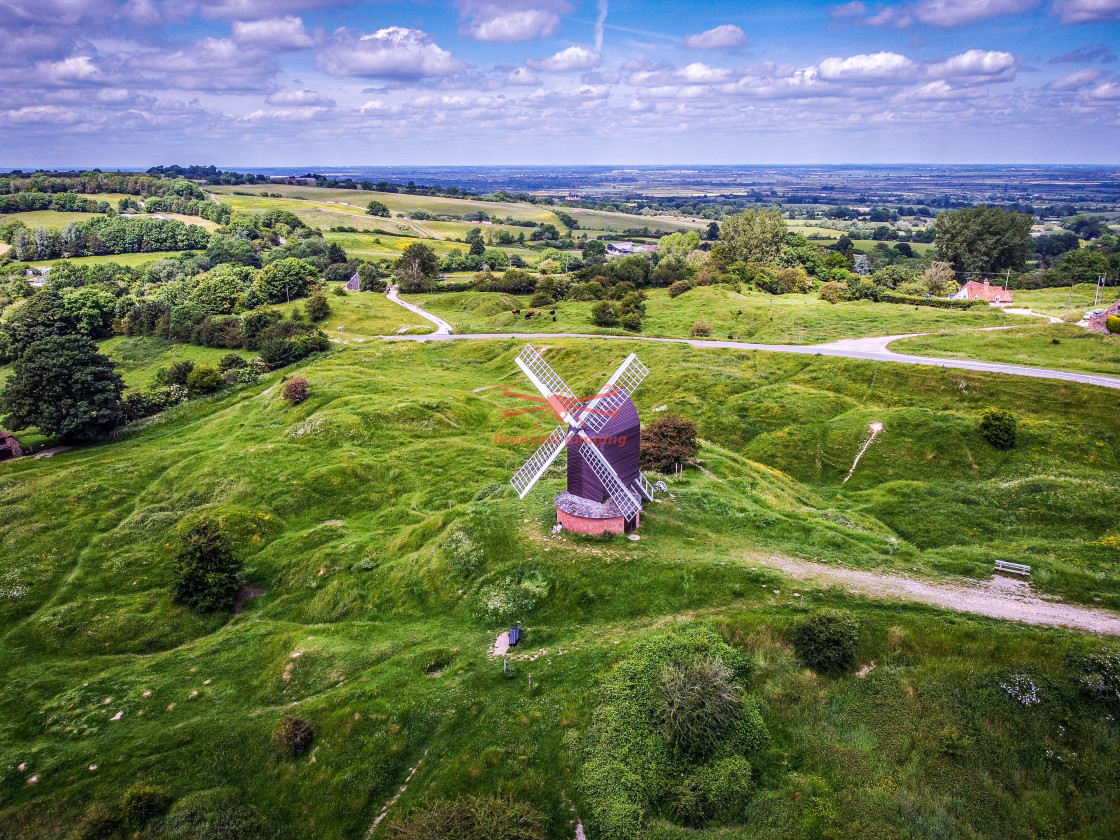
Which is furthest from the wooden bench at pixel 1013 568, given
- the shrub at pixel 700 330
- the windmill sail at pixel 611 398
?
the shrub at pixel 700 330

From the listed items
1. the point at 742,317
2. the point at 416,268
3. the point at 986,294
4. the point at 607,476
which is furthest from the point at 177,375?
the point at 986,294

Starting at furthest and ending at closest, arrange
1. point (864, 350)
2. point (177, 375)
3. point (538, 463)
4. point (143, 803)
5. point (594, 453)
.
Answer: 1. point (177, 375)
2. point (864, 350)
3. point (538, 463)
4. point (594, 453)
5. point (143, 803)

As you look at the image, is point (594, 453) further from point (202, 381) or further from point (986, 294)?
point (986, 294)

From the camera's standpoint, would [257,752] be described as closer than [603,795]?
No

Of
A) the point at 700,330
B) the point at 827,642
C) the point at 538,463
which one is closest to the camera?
the point at 827,642

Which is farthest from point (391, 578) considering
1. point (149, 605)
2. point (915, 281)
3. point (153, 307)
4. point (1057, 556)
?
point (915, 281)

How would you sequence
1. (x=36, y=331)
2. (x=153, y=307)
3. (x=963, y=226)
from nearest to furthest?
(x=36, y=331) < (x=153, y=307) < (x=963, y=226)

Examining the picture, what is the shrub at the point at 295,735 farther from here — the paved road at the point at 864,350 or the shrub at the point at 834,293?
the shrub at the point at 834,293

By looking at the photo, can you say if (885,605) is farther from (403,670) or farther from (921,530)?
(403,670)
